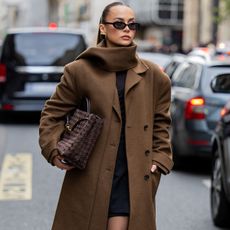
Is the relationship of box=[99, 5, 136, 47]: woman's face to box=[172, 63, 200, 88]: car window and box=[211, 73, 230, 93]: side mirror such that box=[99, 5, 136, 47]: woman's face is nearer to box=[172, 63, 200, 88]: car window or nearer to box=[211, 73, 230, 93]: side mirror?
box=[211, 73, 230, 93]: side mirror

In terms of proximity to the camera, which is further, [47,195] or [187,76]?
[187,76]

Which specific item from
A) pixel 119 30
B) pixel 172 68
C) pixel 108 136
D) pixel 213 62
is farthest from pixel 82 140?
pixel 172 68

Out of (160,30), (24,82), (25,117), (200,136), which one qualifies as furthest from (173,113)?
(160,30)

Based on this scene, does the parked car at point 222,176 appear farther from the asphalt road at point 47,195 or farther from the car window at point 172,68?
the car window at point 172,68

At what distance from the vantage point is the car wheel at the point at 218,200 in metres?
7.76

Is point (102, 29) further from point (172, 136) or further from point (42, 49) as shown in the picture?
point (42, 49)

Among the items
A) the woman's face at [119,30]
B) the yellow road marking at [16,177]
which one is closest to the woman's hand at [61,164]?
the woman's face at [119,30]

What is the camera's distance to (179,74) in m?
13.5

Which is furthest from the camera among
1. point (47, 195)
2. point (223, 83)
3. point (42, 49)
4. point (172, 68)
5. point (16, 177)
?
point (42, 49)

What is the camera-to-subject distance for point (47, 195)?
9.61m

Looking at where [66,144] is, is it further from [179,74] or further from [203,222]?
[179,74]

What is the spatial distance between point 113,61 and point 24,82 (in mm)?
12748

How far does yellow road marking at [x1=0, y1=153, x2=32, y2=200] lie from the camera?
32.0ft

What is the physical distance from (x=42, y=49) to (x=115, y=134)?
42.5 ft
